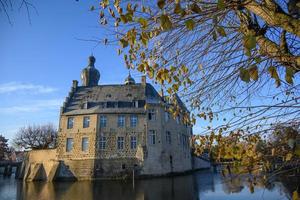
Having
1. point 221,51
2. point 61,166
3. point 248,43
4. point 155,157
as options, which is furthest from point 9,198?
point 248,43

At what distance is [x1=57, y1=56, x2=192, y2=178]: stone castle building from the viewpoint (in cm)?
2667

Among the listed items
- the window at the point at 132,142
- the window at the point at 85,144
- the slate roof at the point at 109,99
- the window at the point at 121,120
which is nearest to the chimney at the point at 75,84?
the slate roof at the point at 109,99

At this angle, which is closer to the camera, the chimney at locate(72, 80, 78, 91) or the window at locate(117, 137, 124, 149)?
the window at locate(117, 137, 124, 149)

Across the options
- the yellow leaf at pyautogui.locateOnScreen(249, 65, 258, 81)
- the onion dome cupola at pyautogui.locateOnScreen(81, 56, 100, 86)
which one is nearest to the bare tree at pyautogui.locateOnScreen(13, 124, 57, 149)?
the onion dome cupola at pyautogui.locateOnScreen(81, 56, 100, 86)

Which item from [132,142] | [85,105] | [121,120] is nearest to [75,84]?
[85,105]

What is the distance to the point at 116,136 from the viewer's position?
27.6m

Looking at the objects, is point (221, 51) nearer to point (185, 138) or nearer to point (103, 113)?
point (103, 113)

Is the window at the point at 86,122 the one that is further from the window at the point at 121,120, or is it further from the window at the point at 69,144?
the window at the point at 121,120

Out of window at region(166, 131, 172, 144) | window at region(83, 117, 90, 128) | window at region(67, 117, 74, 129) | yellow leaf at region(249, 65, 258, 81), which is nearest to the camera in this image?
yellow leaf at region(249, 65, 258, 81)

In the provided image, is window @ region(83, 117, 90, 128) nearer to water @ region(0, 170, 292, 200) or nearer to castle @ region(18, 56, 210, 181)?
castle @ region(18, 56, 210, 181)

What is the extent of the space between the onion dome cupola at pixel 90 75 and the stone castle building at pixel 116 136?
864cm

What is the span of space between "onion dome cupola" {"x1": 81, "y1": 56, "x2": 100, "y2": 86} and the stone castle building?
28.3 ft

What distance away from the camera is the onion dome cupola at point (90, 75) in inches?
1508

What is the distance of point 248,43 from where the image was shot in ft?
5.76
